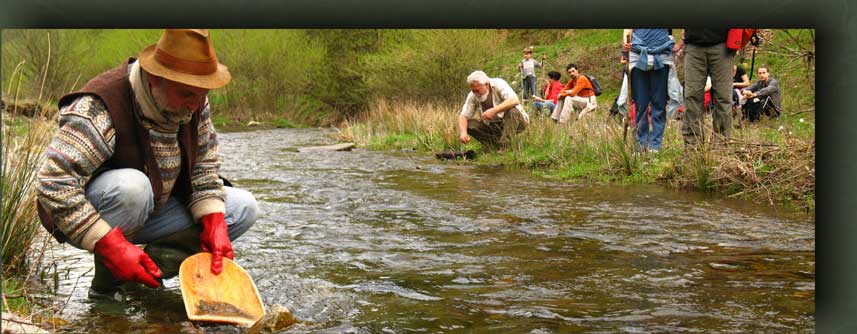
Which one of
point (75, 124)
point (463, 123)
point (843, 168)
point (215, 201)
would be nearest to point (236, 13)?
point (843, 168)

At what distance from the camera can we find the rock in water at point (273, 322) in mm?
2818

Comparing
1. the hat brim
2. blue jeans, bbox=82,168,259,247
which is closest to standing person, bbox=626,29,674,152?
blue jeans, bbox=82,168,259,247

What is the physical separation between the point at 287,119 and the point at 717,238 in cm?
2408

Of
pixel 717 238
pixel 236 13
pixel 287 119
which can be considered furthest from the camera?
pixel 287 119

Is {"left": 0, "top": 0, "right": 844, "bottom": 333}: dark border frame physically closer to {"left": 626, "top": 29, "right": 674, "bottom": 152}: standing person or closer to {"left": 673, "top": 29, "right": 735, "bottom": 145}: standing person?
{"left": 673, "top": 29, "right": 735, "bottom": 145}: standing person

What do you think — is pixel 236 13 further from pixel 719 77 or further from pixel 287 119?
pixel 287 119

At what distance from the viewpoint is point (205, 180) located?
3.49 meters

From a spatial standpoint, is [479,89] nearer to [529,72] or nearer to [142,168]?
[142,168]

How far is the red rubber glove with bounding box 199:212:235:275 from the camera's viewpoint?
321cm

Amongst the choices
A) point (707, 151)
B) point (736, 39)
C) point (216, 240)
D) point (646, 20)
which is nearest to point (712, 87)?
point (736, 39)

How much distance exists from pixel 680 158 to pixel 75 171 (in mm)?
5049

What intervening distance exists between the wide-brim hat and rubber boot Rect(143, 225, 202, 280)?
34.0 inches

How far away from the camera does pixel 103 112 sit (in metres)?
2.99

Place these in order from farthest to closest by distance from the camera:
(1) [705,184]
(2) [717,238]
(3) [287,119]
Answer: (3) [287,119] < (1) [705,184] < (2) [717,238]
